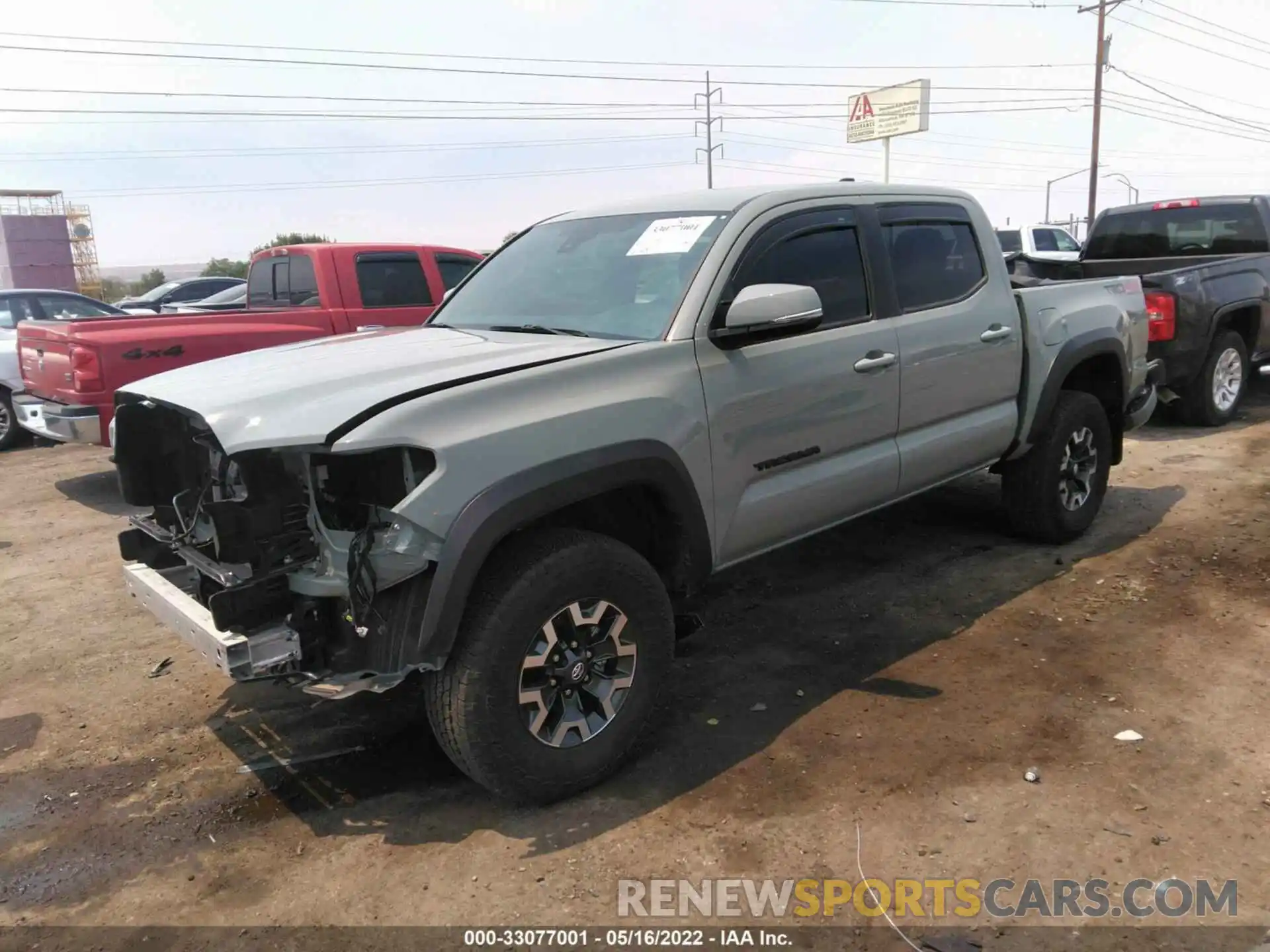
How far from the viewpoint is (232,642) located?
2686mm

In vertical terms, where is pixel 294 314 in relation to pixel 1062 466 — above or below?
above

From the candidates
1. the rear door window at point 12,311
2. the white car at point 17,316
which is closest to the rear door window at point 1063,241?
the white car at point 17,316

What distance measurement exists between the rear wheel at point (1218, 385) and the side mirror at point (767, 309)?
20.8ft

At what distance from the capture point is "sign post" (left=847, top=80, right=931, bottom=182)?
31906 mm

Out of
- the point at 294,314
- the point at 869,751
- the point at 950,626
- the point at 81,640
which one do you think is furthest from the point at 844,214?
the point at 294,314

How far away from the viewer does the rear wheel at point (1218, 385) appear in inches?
320

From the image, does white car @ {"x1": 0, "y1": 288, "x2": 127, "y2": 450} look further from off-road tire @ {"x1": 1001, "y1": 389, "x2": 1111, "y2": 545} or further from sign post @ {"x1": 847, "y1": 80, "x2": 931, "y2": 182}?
sign post @ {"x1": 847, "y1": 80, "x2": 931, "y2": 182}

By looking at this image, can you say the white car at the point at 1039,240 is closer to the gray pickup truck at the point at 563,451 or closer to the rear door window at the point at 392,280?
the rear door window at the point at 392,280

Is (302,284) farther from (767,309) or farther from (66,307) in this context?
(767,309)

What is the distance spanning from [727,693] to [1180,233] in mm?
7985

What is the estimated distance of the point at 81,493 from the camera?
7805 mm

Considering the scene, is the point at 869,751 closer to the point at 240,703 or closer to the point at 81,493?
the point at 240,703

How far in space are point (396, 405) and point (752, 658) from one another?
2162 mm

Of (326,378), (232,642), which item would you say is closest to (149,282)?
(326,378)
